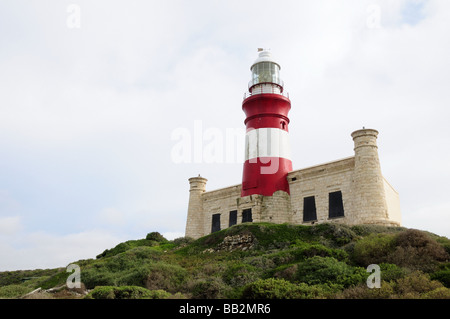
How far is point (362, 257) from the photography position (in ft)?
37.9

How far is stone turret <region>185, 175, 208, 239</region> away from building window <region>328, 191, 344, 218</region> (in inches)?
424

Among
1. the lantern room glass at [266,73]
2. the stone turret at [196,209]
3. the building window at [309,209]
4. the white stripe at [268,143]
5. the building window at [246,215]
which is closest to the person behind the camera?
the building window at [309,209]

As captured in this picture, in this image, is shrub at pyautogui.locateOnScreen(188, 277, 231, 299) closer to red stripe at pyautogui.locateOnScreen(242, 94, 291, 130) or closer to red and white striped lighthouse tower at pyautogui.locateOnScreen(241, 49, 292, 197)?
red and white striped lighthouse tower at pyautogui.locateOnScreen(241, 49, 292, 197)

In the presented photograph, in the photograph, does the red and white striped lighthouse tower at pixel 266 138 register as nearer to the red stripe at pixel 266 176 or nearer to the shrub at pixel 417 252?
the red stripe at pixel 266 176

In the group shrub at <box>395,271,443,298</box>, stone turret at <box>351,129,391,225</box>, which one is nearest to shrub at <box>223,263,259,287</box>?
shrub at <box>395,271,443,298</box>

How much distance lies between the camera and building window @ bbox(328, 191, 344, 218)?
19.2m

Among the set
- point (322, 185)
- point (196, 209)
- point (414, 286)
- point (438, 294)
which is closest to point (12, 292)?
point (196, 209)

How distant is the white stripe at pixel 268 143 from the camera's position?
74.0 ft

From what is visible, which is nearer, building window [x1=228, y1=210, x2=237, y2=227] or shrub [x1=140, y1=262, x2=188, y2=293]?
shrub [x1=140, y1=262, x2=188, y2=293]

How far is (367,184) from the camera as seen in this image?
1775 cm

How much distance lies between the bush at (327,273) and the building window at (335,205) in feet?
29.5

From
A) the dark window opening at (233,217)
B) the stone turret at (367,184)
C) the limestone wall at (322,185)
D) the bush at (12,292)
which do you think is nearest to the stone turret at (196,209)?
the dark window opening at (233,217)
